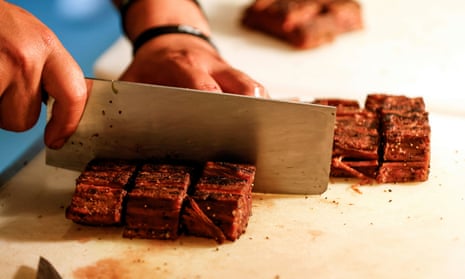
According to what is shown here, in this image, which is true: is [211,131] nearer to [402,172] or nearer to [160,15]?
[402,172]

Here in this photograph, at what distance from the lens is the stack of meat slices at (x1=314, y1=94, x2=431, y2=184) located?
289 cm

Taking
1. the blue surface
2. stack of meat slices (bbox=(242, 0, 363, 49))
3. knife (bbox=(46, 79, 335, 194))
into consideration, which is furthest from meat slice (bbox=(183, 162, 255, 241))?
the blue surface

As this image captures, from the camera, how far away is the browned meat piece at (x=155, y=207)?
100 inches

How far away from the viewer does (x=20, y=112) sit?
2604 mm

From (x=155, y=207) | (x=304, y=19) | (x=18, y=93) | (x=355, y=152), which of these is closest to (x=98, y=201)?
(x=155, y=207)

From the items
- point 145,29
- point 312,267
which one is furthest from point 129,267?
point 145,29

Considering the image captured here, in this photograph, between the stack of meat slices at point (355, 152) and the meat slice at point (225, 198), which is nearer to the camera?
the meat slice at point (225, 198)

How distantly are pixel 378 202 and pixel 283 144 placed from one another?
1.55 ft

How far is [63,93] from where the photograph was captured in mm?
2605

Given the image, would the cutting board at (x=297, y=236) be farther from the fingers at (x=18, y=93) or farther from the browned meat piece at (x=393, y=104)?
the fingers at (x=18, y=93)

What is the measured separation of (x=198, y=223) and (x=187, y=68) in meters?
0.75

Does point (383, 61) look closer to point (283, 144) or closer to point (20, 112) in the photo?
point (283, 144)

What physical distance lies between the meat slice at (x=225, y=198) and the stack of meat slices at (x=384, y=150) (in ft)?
1.57

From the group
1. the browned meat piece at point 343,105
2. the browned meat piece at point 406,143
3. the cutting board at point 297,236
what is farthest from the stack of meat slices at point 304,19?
the browned meat piece at point 406,143
